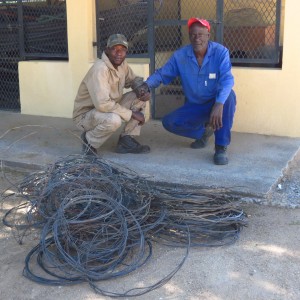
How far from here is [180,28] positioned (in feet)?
21.0

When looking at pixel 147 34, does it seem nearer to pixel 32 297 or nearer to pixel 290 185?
pixel 290 185

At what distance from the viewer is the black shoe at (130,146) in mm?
5418

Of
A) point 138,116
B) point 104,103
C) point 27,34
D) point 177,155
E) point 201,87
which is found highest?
point 27,34

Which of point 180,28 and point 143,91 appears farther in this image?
point 180,28

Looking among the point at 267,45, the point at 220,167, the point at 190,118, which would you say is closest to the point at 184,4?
the point at 267,45

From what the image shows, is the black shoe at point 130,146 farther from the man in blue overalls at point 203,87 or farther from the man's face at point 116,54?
the man's face at point 116,54

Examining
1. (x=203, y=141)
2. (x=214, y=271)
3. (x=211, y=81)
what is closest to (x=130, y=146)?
(x=203, y=141)

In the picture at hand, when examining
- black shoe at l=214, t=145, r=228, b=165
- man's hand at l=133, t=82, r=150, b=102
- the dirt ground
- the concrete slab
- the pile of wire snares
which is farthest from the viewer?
man's hand at l=133, t=82, r=150, b=102

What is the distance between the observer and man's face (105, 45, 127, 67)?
4.95 meters

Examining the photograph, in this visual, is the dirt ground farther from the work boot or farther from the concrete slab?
the work boot

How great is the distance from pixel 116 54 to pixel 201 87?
0.88 m

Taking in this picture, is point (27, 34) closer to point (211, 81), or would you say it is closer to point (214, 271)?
point (211, 81)

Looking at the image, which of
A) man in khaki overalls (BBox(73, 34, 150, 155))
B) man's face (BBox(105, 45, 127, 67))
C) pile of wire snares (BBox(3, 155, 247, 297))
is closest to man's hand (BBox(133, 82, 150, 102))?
man in khaki overalls (BBox(73, 34, 150, 155))

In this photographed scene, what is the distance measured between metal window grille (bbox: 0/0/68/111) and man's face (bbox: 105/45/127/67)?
82.6 inches
